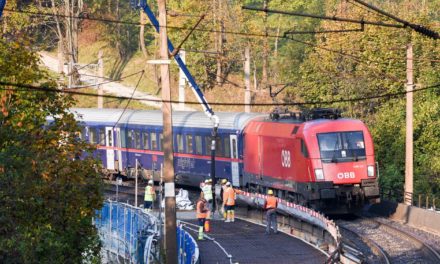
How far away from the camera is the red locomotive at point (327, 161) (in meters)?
32.9

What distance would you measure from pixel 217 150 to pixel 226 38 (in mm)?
33165

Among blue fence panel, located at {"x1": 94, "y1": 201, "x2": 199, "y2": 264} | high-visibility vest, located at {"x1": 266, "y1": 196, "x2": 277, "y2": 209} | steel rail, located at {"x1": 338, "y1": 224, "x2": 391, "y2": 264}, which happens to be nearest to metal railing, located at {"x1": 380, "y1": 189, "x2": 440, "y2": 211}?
steel rail, located at {"x1": 338, "y1": 224, "x2": 391, "y2": 264}

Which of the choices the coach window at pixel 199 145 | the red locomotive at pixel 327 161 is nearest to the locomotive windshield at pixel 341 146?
the red locomotive at pixel 327 161

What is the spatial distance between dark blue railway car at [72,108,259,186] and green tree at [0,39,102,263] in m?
16.3

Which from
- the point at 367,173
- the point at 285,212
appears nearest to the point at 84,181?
the point at 285,212

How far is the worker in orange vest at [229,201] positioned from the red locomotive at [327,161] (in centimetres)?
225

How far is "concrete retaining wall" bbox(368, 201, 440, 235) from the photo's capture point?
3262 centimetres

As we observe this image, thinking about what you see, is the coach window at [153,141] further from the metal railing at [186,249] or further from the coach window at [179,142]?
the metal railing at [186,249]

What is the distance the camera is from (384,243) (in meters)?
30.3

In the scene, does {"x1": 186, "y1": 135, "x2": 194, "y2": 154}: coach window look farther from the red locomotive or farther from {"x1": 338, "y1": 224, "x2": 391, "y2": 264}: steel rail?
{"x1": 338, "y1": 224, "x2": 391, "y2": 264}: steel rail

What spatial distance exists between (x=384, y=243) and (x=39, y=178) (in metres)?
14.3

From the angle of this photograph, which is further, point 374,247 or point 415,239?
point 415,239

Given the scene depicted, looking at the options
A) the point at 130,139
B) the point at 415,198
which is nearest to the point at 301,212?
the point at 415,198

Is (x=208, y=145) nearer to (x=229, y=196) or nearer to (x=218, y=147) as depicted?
(x=218, y=147)
